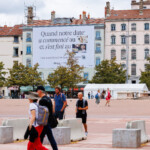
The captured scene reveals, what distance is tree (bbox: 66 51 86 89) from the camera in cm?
9362

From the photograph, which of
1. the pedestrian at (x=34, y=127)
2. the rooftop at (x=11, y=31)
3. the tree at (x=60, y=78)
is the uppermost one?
the rooftop at (x=11, y=31)

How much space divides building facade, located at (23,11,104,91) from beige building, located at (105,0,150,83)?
60.1 inches

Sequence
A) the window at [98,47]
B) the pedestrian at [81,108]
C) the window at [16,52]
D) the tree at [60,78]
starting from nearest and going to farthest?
the pedestrian at [81,108] < the tree at [60,78] < the window at [98,47] < the window at [16,52]

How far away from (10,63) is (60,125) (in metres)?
96.3

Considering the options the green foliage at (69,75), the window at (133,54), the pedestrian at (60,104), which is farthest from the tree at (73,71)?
the pedestrian at (60,104)

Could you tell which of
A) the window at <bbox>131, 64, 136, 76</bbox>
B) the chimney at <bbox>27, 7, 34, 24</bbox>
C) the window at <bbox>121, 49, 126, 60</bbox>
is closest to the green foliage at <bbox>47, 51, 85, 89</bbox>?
the window at <bbox>121, 49, 126, 60</bbox>

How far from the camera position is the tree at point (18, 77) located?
96719 millimetres

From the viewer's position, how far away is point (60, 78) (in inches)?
3750

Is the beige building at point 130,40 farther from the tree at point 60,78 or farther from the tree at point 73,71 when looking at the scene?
the tree at point 60,78

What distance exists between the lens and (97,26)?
342 feet

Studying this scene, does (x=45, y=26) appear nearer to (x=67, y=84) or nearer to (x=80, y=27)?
(x=80, y=27)

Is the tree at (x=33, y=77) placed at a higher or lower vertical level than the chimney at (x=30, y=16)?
lower

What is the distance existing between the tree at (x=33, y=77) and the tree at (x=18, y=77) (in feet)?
2.10

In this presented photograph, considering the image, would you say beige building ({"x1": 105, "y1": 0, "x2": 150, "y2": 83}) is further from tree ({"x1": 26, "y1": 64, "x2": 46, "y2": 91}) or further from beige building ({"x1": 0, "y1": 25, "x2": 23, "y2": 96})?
beige building ({"x1": 0, "y1": 25, "x2": 23, "y2": 96})
